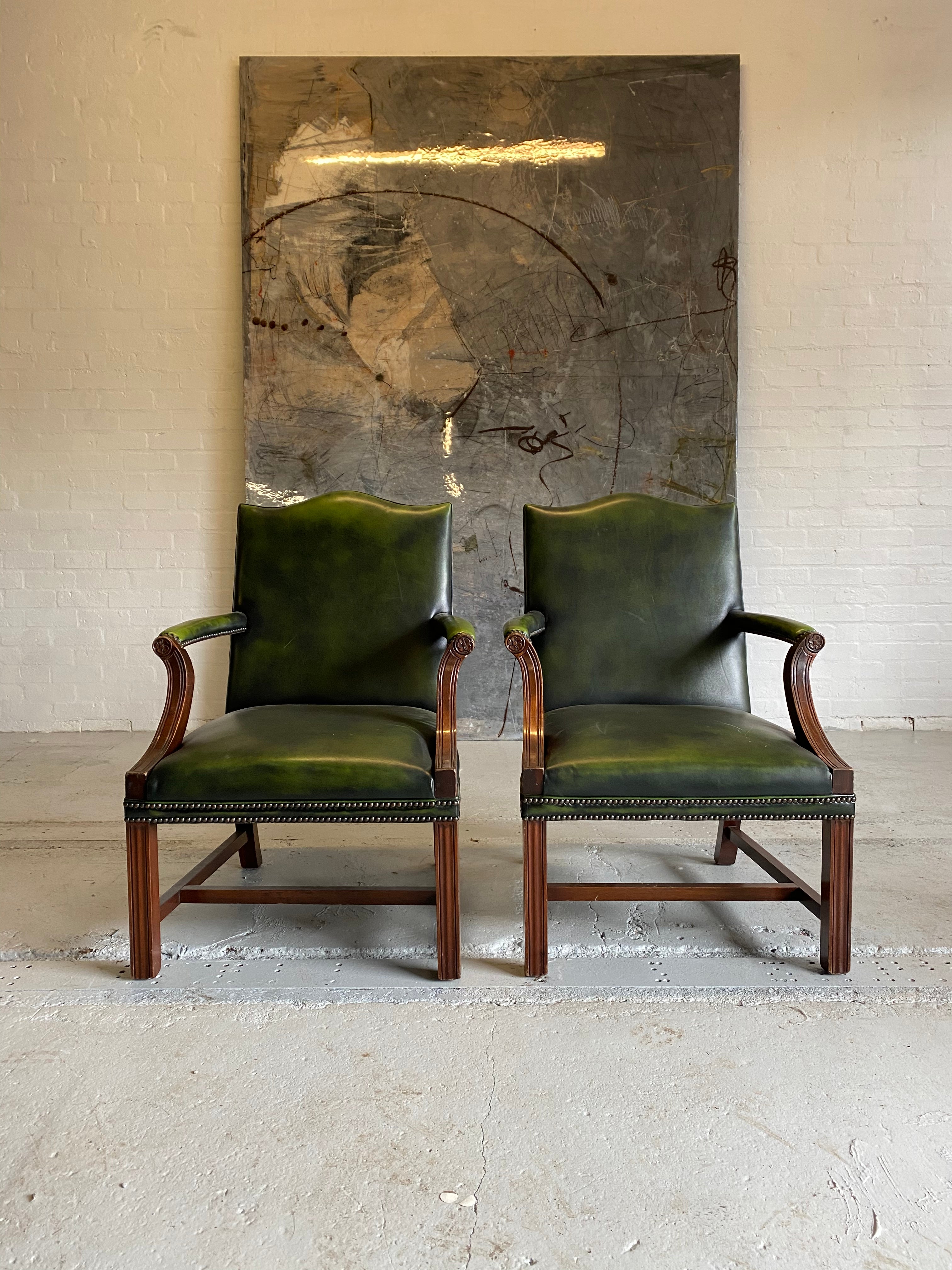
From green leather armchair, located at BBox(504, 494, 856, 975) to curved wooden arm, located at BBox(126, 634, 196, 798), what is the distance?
2.30 ft

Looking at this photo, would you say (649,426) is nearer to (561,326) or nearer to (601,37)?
(561,326)

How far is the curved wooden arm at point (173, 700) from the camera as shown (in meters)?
1.83

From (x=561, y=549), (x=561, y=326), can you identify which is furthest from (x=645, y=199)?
(x=561, y=549)

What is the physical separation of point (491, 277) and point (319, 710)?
8.06ft

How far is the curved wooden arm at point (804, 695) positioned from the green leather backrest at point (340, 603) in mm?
793

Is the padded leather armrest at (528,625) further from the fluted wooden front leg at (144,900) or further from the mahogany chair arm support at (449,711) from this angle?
the fluted wooden front leg at (144,900)

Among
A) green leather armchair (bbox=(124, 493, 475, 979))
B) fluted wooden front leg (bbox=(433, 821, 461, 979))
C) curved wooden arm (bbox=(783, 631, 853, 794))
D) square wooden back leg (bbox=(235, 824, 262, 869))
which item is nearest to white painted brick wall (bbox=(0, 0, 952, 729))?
square wooden back leg (bbox=(235, 824, 262, 869))

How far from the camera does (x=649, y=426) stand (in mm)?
3822

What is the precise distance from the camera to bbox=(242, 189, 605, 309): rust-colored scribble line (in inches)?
149

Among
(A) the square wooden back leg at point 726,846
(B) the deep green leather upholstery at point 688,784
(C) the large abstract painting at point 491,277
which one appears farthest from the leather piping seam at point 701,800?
(C) the large abstract painting at point 491,277

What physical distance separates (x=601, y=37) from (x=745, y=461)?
187 centimetres

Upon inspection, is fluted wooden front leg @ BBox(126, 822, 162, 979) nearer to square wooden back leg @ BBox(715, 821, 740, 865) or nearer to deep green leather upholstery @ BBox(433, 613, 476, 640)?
deep green leather upholstery @ BBox(433, 613, 476, 640)

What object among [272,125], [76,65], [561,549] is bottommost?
[561,549]

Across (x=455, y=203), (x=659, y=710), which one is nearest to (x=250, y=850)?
(x=659, y=710)
